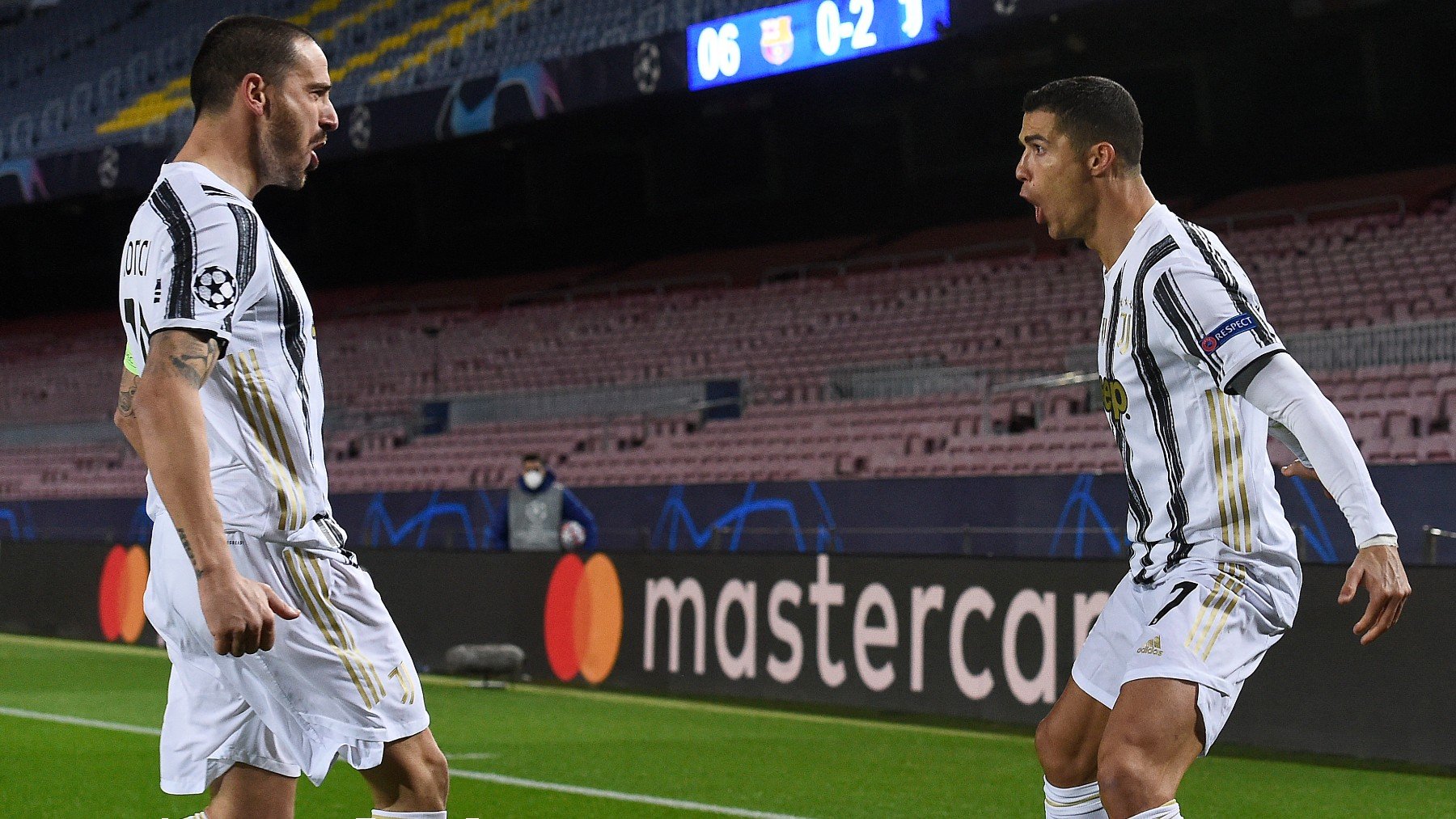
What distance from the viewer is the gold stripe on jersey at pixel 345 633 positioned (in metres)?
3.44

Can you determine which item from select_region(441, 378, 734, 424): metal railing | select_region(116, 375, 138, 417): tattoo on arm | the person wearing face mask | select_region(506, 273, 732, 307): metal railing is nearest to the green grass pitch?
the person wearing face mask

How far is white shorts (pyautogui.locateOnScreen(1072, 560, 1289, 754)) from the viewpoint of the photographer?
12.0ft

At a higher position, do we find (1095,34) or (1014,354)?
(1095,34)

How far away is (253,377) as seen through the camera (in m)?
3.39

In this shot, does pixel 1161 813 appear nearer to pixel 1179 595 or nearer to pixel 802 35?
pixel 1179 595

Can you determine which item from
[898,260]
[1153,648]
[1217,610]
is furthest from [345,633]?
[898,260]

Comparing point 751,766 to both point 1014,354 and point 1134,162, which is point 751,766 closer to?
point 1134,162

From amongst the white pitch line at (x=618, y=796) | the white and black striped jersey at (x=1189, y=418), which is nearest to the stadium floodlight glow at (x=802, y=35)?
the white pitch line at (x=618, y=796)

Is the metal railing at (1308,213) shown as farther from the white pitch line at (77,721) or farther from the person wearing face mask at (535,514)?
the white pitch line at (77,721)

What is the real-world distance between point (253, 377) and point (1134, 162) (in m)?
1.93

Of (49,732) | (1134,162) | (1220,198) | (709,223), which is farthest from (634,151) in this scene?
(1134,162)

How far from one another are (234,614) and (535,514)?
1129 cm

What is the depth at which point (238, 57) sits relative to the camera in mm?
3453

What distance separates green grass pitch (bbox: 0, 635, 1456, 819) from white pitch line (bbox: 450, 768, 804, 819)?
11 mm
